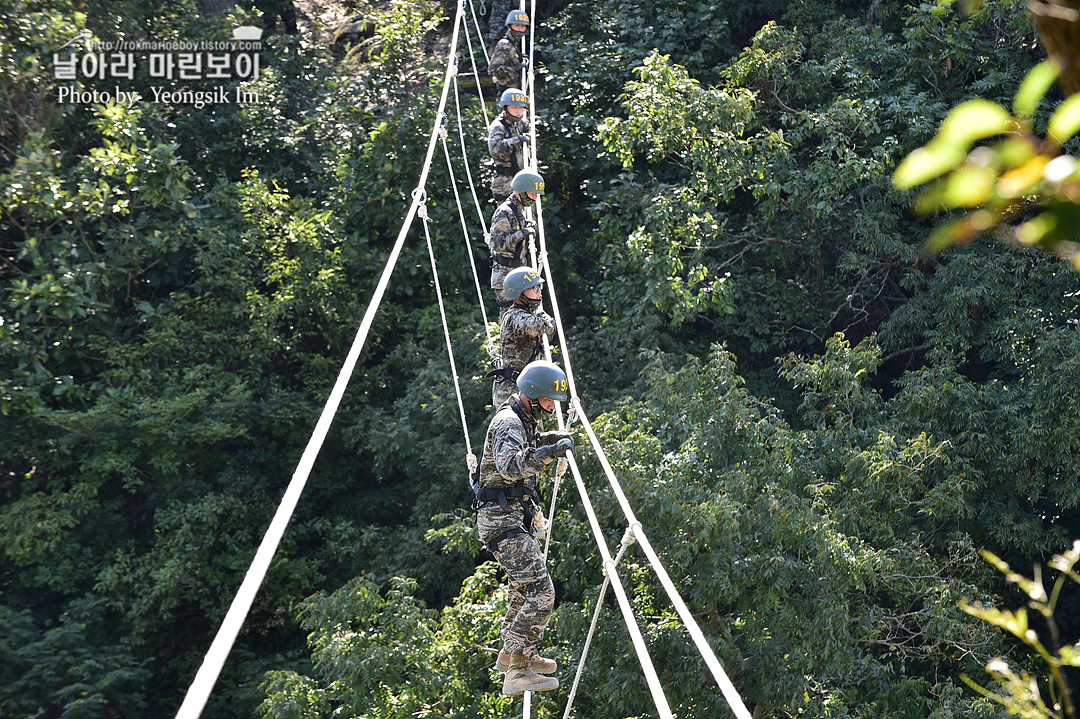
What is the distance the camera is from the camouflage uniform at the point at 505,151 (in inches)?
305

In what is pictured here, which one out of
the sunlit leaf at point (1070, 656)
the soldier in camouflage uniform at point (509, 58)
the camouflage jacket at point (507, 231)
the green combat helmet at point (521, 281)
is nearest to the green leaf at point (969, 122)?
the sunlit leaf at point (1070, 656)

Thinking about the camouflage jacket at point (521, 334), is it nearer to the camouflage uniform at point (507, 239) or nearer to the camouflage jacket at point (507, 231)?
the camouflage uniform at point (507, 239)

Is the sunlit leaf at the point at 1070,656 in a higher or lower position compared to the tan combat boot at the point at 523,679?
higher

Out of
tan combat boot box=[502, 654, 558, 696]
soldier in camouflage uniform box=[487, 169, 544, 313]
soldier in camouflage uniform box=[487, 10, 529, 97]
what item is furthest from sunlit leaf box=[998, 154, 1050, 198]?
soldier in camouflage uniform box=[487, 10, 529, 97]

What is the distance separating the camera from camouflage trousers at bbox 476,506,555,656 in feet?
14.3

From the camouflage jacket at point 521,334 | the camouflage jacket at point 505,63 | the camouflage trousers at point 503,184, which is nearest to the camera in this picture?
the camouflage jacket at point 521,334

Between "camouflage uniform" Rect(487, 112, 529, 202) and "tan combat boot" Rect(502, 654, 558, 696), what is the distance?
4.35m

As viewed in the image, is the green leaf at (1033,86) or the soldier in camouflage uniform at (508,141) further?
the soldier in camouflage uniform at (508,141)

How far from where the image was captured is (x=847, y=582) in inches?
237

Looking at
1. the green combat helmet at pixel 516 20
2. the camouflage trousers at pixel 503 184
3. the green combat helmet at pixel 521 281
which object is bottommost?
the green combat helmet at pixel 521 281

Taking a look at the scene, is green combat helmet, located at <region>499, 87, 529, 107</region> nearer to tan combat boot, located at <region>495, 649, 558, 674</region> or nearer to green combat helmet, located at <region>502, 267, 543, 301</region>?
green combat helmet, located at <region>502, 267, 543, 301</region>

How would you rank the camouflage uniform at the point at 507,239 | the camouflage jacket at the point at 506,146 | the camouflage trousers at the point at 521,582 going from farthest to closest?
the camouflage jacket at the point at 506,146
the camouflage uniform at the point at 507,239
the camouflage trousers at the point at 521,582

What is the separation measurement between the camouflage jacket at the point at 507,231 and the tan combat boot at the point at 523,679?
123 inches

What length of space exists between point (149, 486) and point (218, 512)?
0.98 metres
